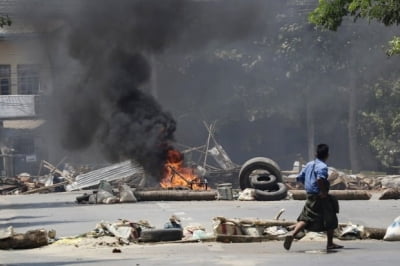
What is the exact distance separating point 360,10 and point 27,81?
102 ft

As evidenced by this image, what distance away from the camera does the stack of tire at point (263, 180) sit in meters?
24.3

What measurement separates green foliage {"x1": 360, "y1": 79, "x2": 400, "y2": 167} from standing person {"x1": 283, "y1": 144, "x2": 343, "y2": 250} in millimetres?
28318

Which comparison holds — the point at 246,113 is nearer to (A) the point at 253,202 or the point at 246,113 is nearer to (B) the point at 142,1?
(B) the point at 142,1

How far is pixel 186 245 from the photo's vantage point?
1305cm

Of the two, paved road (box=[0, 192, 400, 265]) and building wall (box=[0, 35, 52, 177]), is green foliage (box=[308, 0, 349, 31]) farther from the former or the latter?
building wall (box=[0, 35, 52, 177])

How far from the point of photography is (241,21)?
32469 mm

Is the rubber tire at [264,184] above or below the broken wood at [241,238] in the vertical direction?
above

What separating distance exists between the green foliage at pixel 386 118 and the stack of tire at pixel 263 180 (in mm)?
14323

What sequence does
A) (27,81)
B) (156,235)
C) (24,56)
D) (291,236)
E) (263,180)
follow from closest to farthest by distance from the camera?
(291,236) → (156,235) → (263,180) → (24,56) → (27,81)

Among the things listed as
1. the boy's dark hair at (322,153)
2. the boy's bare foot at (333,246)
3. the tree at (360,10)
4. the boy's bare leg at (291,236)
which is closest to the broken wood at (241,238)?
the boy's bare leg at (291,236)

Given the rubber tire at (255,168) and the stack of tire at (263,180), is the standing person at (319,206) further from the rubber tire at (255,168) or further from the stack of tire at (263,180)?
the rubber tire at (255,168)

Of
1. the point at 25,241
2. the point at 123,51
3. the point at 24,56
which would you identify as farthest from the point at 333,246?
the point at 24,56

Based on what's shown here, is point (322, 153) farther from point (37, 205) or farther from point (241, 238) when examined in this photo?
point (37, 205)

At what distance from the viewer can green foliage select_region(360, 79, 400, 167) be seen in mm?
40094
